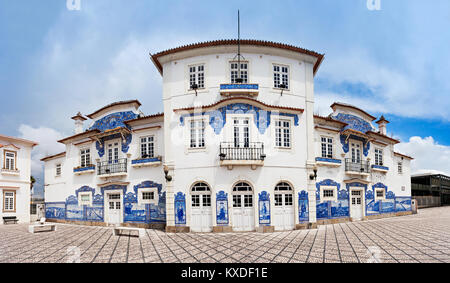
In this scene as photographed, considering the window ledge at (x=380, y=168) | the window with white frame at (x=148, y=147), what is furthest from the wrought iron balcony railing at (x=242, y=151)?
the window ledge at (x=380, y=168)

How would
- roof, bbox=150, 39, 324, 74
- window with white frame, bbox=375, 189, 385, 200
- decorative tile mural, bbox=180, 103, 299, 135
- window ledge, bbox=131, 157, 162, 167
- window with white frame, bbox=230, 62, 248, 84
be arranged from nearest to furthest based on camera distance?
decorative tile mural, bbox=180, 103, 299, 135 < roof, bbox=150, 39, 324, 74 < window with white frame, bbox=230, 62, 248, 84 < window ledge, bbox=131, 157, 162, 167 < window with white frame, bbox=375, 189, 385, 200

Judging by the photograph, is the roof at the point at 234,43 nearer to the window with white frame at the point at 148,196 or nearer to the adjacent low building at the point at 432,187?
the window with white frame at the point at 148,196

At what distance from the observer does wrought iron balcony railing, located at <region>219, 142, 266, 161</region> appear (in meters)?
12.7

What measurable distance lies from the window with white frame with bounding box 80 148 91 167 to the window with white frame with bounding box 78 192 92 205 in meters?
2.06

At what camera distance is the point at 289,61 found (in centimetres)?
1437

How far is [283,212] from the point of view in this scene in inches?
520

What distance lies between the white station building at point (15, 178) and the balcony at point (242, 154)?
19.4m

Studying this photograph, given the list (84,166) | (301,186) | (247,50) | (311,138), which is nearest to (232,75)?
(247,50)

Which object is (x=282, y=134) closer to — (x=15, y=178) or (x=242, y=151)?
(x=242, y=151)

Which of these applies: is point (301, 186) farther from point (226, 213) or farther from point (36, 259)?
point (36, 259)

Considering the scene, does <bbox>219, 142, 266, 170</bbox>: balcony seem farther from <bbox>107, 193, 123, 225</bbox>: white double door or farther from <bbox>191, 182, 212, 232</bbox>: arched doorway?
<bbox>107, 193, 123, 225</bbox>: white double door

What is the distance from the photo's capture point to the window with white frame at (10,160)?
2100 cm

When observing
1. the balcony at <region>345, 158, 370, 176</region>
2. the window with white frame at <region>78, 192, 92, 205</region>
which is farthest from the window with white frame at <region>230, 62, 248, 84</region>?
the window with white frame at <region>78, 192, 92, 205</region>
